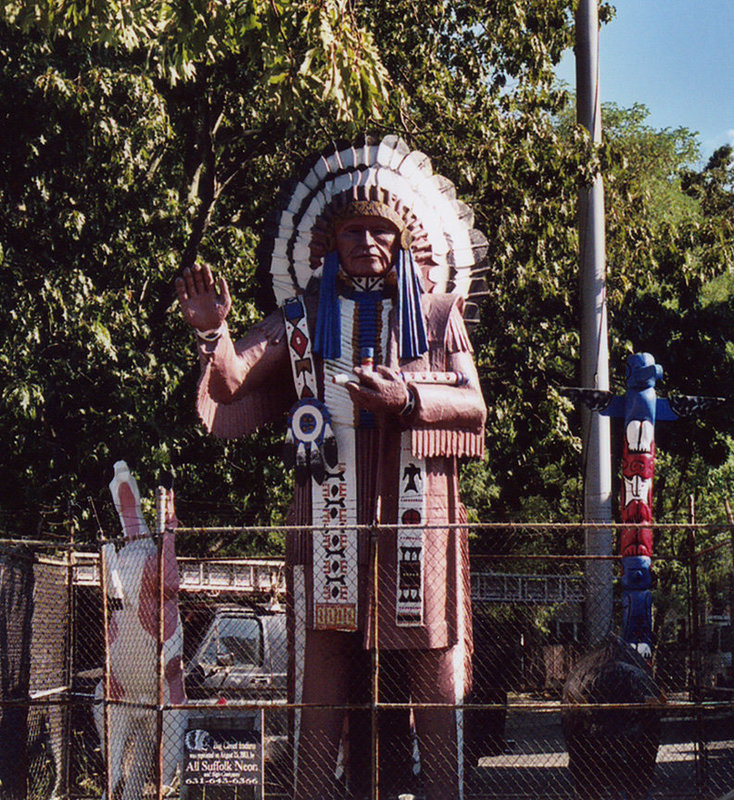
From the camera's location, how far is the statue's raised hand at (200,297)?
7.55m

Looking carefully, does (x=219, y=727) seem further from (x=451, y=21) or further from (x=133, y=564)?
(x=451, y=21)

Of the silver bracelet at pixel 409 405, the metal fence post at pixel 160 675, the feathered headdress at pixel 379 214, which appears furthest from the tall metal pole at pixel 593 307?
the metal fence post at pixel 160 675

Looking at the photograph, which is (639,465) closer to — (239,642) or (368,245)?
(239,642)

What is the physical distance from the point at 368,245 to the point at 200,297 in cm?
122

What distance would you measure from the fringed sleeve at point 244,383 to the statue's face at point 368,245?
731mm

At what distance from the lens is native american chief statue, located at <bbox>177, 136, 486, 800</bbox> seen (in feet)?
24.2

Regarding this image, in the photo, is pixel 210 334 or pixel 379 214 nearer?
pixel 210 334

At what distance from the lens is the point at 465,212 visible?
8.43 m

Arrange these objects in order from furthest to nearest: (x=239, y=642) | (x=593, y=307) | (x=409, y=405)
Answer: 1. (x=593, y=307)
2. (x=239, y=642)
3. (x=409, y=405)

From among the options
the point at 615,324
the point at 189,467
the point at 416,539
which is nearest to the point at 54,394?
the point at 189,467

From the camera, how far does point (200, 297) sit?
755 centimetres

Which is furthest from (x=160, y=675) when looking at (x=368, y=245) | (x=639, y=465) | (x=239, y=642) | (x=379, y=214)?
(x=639, y=465)

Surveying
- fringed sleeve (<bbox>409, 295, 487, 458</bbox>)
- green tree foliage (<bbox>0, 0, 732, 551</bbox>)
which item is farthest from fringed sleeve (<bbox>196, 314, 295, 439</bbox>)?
green tree foliage (<bbox>0, 0, 732, 551</bbox>)

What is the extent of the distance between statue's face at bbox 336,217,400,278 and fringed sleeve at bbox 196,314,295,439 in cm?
73
